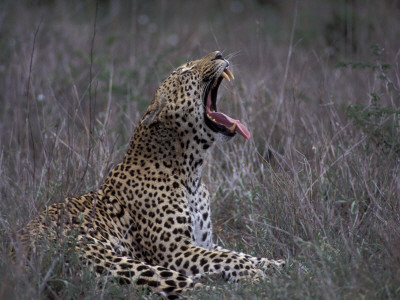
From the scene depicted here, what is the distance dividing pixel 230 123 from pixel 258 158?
3.06ft

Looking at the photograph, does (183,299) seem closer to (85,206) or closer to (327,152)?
(85,206)

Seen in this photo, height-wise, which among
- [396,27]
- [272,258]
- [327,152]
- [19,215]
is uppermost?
[396,27]

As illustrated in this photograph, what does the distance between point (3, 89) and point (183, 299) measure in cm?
634

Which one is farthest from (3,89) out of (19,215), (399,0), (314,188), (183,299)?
(399,0)

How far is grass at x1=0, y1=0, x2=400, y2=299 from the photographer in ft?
14.1

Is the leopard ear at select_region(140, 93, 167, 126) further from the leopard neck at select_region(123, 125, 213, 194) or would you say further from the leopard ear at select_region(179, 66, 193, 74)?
the leopard ear at select_region(179, 66, 193, 74)

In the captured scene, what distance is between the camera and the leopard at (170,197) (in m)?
5.07

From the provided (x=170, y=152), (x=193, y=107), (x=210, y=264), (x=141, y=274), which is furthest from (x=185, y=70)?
(x=141, y=274)

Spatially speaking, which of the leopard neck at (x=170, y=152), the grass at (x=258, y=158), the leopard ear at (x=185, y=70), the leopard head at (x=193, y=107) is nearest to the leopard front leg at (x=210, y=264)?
the grass at (x=258, y=158)

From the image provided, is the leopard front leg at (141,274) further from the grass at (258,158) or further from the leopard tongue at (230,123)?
the leopard tongue at (230,123)

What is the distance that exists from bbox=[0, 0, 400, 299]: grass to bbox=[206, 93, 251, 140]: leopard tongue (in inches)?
10.4

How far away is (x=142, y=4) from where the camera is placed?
51.6 feet

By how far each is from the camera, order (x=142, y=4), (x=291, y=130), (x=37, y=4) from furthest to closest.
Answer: (x=142, y=4) → (x=37, y=4) → (x=291, y=130)

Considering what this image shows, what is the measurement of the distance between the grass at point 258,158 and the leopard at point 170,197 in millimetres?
275
